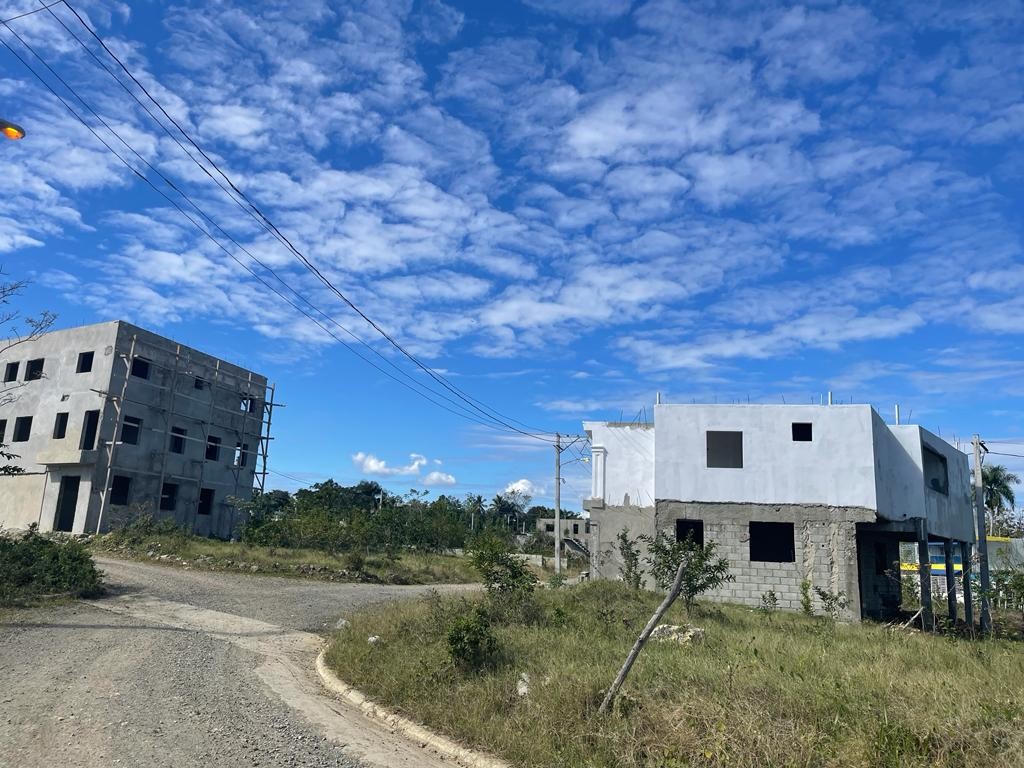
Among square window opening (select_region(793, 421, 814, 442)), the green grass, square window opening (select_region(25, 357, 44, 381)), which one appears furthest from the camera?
square window opening (select_region(25, 357, 44, 381))

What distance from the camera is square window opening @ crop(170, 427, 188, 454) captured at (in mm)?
35969

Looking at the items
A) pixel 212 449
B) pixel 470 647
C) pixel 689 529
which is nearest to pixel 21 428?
pixel 212 449

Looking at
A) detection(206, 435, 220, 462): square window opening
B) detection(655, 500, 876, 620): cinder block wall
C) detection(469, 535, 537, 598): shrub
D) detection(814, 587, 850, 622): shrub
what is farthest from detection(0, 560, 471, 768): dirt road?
detection(206, 435, 220, 462): square window opening

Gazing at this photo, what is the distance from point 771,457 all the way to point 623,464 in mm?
4334

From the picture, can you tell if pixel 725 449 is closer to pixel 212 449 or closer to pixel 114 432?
pixel 114 432

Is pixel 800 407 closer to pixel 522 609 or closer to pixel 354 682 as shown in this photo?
pixel 522 609

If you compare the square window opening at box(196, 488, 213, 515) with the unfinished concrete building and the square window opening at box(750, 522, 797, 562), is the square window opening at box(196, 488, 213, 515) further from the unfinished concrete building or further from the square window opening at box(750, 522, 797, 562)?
the square window opening at box(750, 522, 797, 562)

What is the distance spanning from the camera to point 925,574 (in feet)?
64.2

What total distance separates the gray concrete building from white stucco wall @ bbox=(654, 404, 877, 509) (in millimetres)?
24426

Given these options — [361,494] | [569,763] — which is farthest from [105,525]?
[361,494]

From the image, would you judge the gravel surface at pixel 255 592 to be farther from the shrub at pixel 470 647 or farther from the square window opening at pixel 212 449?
the square window opening at pixel 212 449

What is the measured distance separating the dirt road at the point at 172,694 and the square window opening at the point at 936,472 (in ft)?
67.7

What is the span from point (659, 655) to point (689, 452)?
1253 cm

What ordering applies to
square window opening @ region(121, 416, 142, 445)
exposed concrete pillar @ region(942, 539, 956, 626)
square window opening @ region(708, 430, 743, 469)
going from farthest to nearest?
square window opening @ region(121, 416, 142, 445), exposed concrete pillar @ region(942, 539, 956, 626), square window opening @ region(708, 430, 743, 469)
